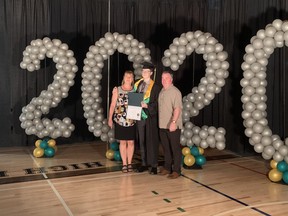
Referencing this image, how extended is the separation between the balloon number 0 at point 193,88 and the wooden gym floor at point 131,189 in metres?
0.48

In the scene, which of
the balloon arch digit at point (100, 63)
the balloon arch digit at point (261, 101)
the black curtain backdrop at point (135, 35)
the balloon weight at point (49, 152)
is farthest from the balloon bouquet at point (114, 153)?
the balloon arch digit at point (261, 101)

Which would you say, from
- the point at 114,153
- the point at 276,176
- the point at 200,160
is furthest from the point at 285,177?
the point at 114,153

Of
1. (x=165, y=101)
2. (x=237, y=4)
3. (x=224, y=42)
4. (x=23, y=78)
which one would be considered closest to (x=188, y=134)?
(x=165, y=101)

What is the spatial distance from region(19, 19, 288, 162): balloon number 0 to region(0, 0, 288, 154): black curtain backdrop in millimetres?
963

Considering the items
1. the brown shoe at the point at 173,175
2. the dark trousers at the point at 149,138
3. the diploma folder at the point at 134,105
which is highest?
the diploma folder at the point at 134,105

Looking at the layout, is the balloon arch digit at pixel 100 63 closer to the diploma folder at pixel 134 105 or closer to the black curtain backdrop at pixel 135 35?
the black curtain backdrop at pixel 135 35

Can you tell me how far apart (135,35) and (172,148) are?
3.49m

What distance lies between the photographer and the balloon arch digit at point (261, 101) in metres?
4.55

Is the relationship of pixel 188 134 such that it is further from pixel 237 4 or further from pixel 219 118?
pixel 237 4

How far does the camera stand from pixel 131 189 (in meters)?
4.36

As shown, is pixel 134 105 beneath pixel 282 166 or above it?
above

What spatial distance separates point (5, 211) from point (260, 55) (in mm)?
3486

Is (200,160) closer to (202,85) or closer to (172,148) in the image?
(172,148)

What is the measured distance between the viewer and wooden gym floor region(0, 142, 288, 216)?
3725 millimetres
